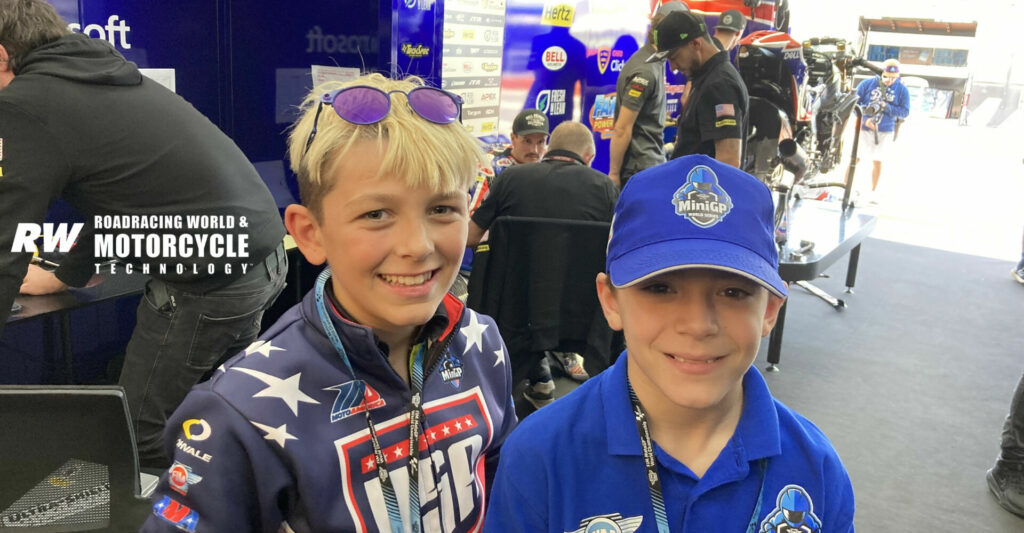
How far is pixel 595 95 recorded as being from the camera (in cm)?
602

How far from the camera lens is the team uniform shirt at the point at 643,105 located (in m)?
4.14

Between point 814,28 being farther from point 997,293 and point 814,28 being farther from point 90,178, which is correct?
point 90,178

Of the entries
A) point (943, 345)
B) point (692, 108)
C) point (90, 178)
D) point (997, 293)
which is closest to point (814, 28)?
point (997, 293)

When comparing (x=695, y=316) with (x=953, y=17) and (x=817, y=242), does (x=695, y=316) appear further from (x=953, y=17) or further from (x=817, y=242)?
(x=953, y=17)

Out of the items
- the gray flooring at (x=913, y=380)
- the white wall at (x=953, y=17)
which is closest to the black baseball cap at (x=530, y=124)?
the gray flooring at (x=913, y=380)

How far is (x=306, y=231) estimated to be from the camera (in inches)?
42.9

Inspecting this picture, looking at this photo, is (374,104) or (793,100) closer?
(374,104)

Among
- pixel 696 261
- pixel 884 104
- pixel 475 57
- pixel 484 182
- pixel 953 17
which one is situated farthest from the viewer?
pixel 953 17

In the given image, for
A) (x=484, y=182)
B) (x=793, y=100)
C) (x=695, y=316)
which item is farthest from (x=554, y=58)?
(x=695, y=316)

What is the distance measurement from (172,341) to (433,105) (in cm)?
129

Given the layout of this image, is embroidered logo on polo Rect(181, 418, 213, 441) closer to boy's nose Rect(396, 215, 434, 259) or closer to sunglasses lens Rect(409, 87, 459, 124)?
boy's nose Rect(396, 215, 434, 259)

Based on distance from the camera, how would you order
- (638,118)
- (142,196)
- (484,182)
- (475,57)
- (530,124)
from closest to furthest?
(142,196) → (484,182) → (530,124) → (638,118) → (475,57)

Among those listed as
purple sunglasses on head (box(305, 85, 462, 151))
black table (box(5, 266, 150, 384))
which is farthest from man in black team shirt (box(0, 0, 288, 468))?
purple sunglasses on head (box(305, 85, 462, 151))

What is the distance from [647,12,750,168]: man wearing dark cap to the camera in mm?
3578
